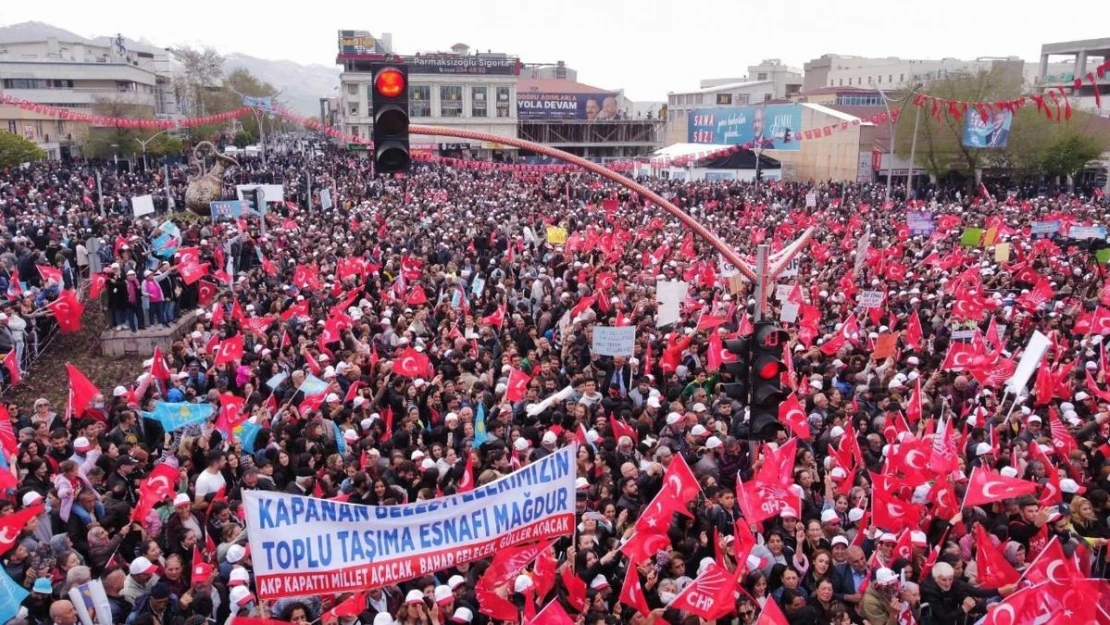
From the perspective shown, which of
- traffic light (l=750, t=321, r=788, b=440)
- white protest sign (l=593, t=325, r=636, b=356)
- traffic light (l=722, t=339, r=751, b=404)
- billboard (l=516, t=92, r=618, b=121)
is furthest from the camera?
billboard (l=516, t=92, r=618, b=121)

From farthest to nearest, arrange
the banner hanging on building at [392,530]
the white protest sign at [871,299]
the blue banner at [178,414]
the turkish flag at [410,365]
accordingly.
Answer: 1. the white protest sign at [871,299]
2. the turkish flag at [410,365]
3. the blue banner at [178,414]
4. the banner hanging on building at [392,530]

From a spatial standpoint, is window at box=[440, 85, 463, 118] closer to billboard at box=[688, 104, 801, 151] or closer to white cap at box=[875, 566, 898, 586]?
billboard at box=[688, 104, 801, 151]

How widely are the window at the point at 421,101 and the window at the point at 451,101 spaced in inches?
44.2

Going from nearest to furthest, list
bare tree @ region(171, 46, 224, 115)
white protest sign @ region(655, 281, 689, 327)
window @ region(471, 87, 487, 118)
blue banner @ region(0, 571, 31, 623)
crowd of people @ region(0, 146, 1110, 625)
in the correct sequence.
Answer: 1. blue banner @ region(0, 571, 31, 623)
2. crowd of people @ region(0, 146, 1110, 625)
3. white protest sign @ region(655, 281, 689, 327)
4. window @ region(471, 87, 487, 118)
5. bare tree @ region(171, 46, 224, 115)

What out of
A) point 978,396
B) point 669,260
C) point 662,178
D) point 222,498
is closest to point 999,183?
point 662,178

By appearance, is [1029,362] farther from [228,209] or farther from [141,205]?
[141,205]

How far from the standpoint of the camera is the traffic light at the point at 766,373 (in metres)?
7.00

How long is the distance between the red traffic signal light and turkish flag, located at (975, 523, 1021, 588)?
537cm

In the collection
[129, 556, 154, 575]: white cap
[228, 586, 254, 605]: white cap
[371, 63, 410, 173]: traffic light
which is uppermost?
[371, 63, 410, 173]: traffic light

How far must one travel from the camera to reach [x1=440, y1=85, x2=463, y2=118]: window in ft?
259

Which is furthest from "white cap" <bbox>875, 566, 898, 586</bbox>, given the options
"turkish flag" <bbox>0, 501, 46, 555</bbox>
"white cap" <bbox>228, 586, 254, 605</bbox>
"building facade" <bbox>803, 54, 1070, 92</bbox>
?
"building facade" <bbox>803, 54, 1070, 92</bbox>

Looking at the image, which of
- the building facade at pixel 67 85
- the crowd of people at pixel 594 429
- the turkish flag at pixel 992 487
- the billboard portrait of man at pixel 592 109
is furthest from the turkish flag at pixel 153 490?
the billboard portrait of man at pixel 592 109

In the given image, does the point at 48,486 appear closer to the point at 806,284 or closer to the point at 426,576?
the point at 426,576

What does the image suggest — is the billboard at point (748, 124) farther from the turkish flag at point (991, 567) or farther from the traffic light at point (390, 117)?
the traffic light at point (390, 117)
